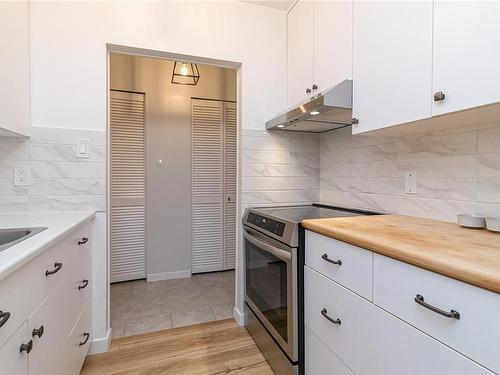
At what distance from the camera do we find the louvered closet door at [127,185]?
285 centimetres

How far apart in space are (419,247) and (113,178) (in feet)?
9.09

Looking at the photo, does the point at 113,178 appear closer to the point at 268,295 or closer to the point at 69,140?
the point at 69,140

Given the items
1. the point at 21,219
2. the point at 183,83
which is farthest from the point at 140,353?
the point at 183,83

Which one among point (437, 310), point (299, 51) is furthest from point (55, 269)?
point (299, 51)

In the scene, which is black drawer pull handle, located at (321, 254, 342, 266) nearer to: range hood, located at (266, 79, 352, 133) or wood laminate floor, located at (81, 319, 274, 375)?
range hood, located at (266, 79, 352, 133)

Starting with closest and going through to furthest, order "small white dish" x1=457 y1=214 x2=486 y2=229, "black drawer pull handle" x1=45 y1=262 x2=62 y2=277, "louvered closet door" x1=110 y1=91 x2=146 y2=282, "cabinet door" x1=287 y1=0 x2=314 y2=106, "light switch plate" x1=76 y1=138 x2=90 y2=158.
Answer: "black drawer pull handle" x1=45 y1=262 x2=62 y2=277, "small white dish" x1=457 y1=214 x2=486 y2=229, "light switch plate" x1=76 y1=138 x2=90 y2=158, "cabinet door" x1=287 y1=0 x2=314 y2=106, "louvered closet door" x1=110 y1=91 x2=146 y2=282

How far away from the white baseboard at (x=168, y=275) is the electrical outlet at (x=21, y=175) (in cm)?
168

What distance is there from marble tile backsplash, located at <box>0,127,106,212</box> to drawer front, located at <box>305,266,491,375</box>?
142 cm

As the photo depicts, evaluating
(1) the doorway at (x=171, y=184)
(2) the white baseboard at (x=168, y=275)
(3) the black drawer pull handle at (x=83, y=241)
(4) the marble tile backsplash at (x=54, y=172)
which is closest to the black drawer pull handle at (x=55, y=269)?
(3) the black drawer pull handle at (x=83, y=241)

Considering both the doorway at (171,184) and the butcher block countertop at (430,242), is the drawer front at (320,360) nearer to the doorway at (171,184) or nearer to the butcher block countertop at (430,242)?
the butcher block countertop at (430,242)

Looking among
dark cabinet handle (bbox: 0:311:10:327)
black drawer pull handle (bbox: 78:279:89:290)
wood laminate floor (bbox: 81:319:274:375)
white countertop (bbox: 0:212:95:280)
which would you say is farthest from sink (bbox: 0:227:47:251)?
wood laminate floor (bbox: 81:319:274:375)

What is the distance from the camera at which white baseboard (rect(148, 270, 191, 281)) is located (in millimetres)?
3002

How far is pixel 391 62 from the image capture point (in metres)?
1.21

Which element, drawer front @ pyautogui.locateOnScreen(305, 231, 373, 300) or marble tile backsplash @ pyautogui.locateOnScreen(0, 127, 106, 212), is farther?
marble tile backsplash @ pyautogui.locateOnScreen(0, 127, 106, 212)
